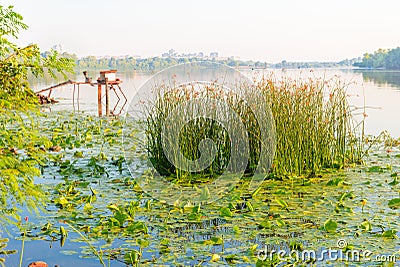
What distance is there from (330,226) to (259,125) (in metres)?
1.62

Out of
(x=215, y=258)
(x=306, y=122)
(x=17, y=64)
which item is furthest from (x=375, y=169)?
(x=17, y=64)

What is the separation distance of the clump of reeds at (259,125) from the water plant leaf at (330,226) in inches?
55.0

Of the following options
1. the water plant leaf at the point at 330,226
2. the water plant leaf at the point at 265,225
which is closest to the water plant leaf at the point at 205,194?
the water plant leaf at the point at 265,225

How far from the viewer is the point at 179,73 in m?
5.00

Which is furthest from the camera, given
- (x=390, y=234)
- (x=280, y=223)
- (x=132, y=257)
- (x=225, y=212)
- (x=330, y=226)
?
(x=225, y=212)

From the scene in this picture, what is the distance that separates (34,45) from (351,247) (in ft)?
6.96

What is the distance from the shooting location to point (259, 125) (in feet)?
16.5

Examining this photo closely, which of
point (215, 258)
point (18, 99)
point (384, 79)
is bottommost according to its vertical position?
point (215, 258)

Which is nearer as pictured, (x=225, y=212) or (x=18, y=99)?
(x=18, y=99)

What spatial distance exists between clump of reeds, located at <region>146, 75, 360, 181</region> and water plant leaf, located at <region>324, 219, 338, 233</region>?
140 cm

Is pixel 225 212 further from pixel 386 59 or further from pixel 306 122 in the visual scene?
pixel 386 59

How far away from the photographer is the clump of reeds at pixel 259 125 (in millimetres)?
5016

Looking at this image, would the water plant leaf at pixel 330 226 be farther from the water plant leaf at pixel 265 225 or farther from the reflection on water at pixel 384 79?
the reflection on water at pixel 384 79

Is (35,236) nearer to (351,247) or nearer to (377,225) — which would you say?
(351,247)
